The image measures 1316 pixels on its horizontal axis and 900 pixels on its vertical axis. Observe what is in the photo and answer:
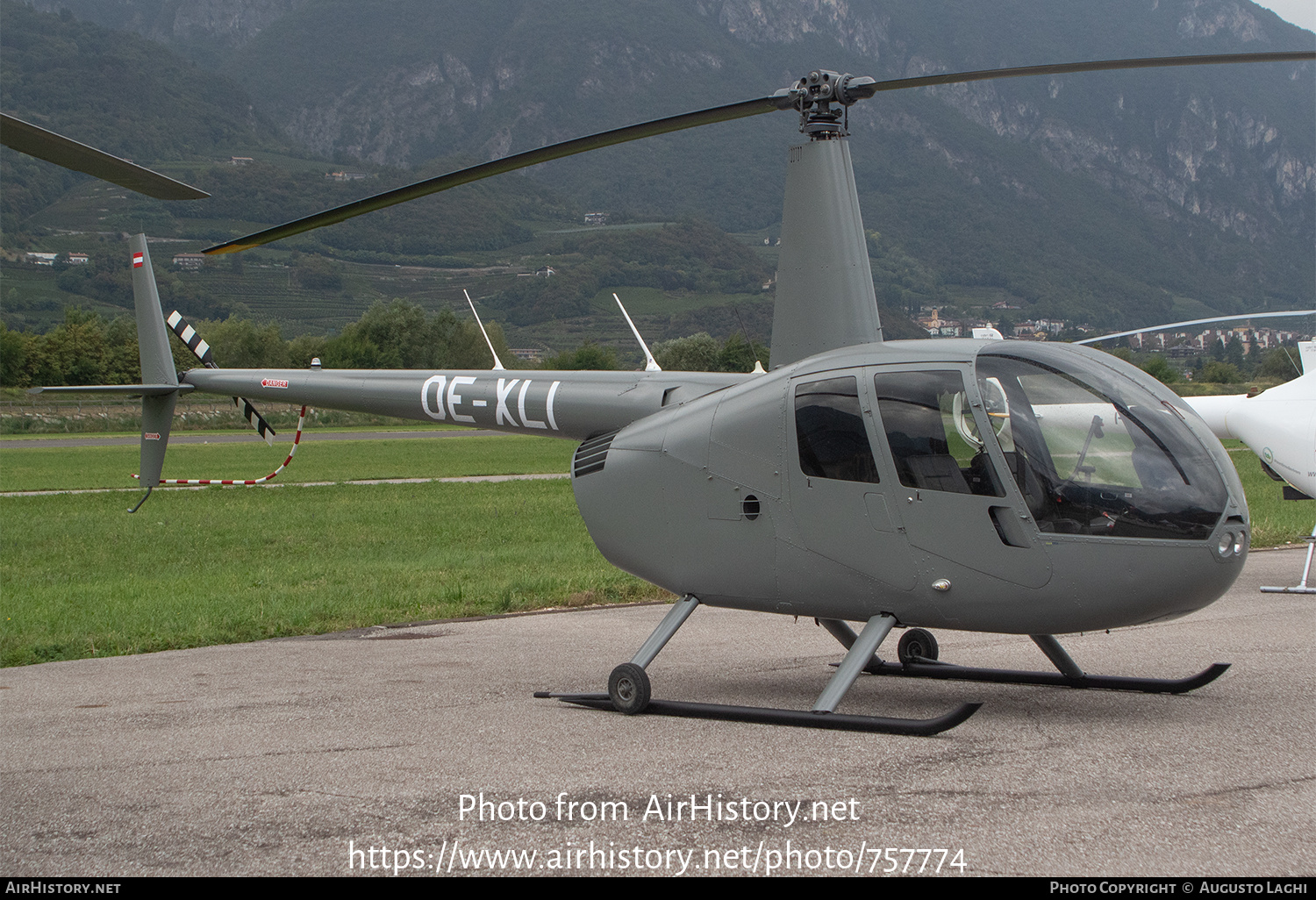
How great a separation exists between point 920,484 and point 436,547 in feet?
37.1

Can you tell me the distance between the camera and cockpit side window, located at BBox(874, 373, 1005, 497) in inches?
229

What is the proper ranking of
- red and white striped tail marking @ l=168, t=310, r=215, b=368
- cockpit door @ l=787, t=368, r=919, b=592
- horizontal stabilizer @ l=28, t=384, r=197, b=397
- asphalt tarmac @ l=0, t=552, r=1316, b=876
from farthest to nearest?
red and white striped tail marking @ l=168, t=310, r=215, b=368 < horizontal stabilizer @ l=28, t=384, r=197, b=397 < cockpit door @ l=787, t=368, r=919, b=592 < asphalt tarmac @ l=0, t=552, r=1316, b=876

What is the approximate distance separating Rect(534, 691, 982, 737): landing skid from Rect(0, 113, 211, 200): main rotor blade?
11.6ft

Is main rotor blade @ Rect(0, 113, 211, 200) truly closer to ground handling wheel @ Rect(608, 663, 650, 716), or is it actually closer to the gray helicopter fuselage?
the gray helicopter fuselage

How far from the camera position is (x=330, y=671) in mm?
7957

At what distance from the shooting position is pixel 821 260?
700 centimetres

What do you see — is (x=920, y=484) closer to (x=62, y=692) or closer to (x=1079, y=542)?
(x=1079, y=542)

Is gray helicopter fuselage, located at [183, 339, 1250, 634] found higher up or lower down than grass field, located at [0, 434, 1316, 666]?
higher up

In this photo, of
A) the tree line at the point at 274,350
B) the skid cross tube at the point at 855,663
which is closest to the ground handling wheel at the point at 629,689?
the skid cross tube at the point at 855,663

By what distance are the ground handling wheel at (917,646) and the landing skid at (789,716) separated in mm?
1523

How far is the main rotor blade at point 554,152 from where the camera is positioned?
20.9 ft

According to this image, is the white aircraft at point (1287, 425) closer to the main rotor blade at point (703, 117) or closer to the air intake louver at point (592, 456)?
the main rotor blade at point (703, 117)

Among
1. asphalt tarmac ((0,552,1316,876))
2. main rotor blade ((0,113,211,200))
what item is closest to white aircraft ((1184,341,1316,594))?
asphalt tarmac ((0,552,1316,876))
